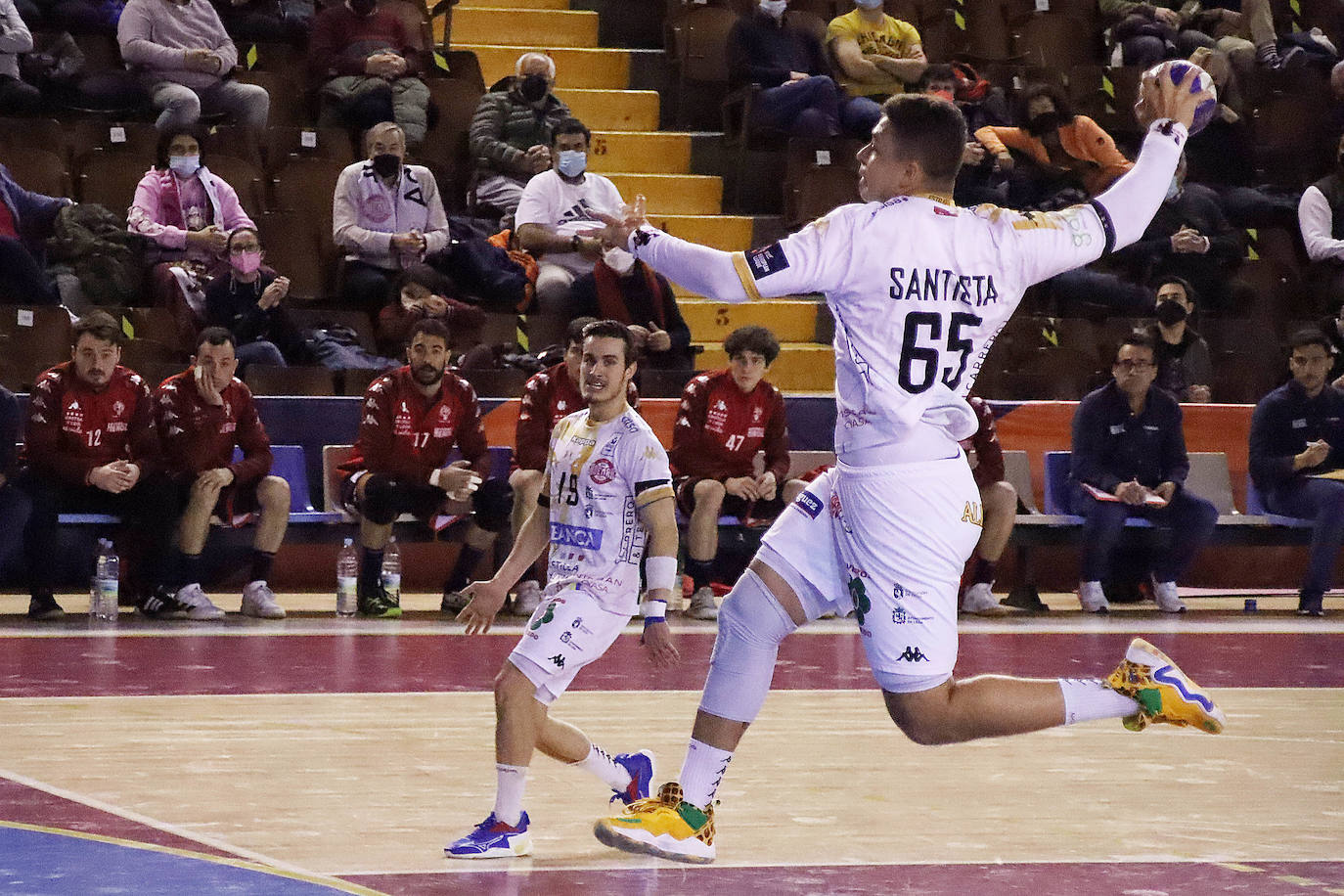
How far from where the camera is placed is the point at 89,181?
1219cm

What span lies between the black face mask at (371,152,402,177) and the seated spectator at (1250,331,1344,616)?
5727 millimetres

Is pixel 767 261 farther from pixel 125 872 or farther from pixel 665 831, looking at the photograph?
pixel 125 872

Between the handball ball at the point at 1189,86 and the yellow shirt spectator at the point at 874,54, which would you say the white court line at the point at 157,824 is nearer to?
the handball ball at the point at 1189,86

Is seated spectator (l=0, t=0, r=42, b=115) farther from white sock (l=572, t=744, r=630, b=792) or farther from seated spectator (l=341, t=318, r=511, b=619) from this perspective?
white sock (l=572, t=744, r=630, b=792)

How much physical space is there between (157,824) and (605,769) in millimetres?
1237

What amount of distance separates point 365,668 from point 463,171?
5.81 m

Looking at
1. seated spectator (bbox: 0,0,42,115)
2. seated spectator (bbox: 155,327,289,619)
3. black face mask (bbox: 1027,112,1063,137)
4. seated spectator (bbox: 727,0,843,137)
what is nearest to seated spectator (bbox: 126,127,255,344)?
seated spectator (bbox: 155,327,289,619)

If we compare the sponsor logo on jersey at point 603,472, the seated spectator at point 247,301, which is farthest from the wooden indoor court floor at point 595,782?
the seated spectator at point 247,301

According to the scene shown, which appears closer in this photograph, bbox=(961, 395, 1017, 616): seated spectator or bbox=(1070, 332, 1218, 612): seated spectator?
bbox=(961, 395, 1017, 616): seated spectator

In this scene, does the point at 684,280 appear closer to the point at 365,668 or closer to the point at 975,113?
the point at 365,668

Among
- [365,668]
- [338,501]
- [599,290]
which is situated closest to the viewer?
[365,668]

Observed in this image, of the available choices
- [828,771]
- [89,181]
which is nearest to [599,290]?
[89,181]

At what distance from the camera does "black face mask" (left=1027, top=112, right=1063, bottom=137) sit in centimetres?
1402

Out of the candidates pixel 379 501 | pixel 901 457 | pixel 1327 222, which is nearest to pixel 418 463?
pixel 379 501
